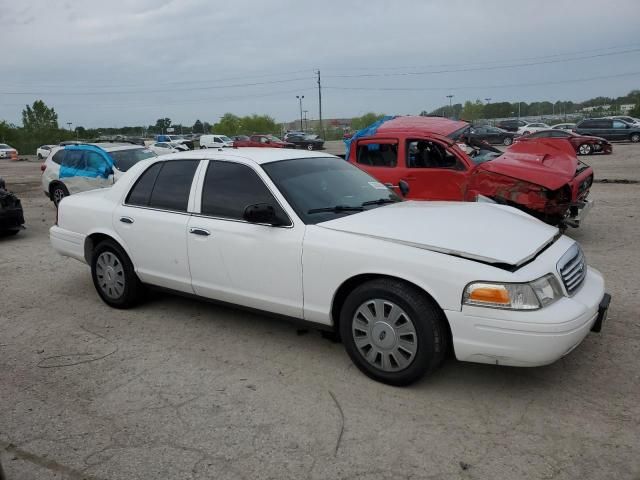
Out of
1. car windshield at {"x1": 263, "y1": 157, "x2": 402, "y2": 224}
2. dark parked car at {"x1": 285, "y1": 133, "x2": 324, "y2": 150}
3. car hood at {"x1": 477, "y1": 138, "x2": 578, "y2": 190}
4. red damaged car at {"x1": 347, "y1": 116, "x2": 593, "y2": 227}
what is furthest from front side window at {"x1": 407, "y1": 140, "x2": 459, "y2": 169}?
dark parked car at {"x1": 285, "y1": 133, "x2": 324, "y2": 150}

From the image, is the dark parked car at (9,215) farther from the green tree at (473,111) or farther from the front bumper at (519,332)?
the green tree at (473,111)

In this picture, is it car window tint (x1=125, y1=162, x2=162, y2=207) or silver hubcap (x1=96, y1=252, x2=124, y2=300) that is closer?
car window tint (x1=125, y1=162, x2=162, y2=207)

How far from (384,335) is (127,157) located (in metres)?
10.1

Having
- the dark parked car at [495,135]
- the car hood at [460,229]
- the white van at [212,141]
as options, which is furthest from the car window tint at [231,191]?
the white van at [212,141]

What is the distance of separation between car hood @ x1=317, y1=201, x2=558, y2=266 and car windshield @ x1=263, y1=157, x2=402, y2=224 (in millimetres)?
167

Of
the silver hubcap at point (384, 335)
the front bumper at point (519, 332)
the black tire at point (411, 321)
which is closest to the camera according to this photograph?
the front bumper at point (519, 332)

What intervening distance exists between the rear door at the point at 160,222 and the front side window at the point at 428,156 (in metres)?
4.56

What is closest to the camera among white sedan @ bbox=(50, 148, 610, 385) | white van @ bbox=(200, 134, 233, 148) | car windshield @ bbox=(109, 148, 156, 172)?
white sedan @ bbox=(50, 148, 610, 385)

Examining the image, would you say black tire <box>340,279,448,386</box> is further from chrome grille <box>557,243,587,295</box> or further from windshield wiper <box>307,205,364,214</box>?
chrome grille <box>557,243,587,295</box>

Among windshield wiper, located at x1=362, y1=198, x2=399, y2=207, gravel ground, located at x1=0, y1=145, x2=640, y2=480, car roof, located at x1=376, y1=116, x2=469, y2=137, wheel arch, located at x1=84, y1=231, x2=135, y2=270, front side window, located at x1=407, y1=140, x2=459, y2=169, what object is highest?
car roof, located at x1=376, y1=116, x2=469, y2=137

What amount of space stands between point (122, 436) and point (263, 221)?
1.71 metres

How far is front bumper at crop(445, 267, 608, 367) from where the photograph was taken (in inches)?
124

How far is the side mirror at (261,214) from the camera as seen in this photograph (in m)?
3.91

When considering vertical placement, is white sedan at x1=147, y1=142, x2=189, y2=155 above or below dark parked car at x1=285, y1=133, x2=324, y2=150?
above
